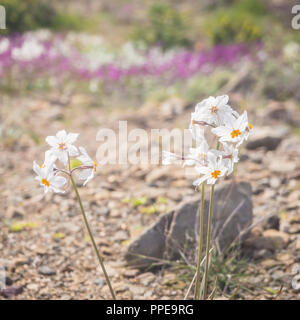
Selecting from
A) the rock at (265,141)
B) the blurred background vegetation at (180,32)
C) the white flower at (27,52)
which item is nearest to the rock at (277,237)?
the rock at (265,141)

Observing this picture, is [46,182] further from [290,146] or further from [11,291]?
[290,146]

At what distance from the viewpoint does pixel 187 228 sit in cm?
260

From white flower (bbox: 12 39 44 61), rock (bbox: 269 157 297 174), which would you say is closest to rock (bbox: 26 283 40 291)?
rock (bbox: 269 157 297 174)

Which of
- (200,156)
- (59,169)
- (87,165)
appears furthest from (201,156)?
(59,169)

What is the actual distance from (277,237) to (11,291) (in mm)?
1762

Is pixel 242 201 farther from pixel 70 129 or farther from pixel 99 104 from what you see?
pixel 99 104

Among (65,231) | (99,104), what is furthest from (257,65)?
(65,231)

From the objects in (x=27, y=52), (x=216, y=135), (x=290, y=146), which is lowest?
(x=290, y=146)

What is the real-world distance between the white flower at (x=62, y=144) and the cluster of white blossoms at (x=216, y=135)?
39 centimetres

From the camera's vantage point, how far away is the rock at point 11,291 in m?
2.31

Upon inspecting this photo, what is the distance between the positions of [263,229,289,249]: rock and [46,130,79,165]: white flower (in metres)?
1.66

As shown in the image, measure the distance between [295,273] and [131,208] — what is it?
138 centimetres

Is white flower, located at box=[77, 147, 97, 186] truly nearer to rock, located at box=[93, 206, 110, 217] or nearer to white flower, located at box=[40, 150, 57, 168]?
white flower, located at box=[40, 150, 57, 168]

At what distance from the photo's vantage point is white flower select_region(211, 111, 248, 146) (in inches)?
59.6
